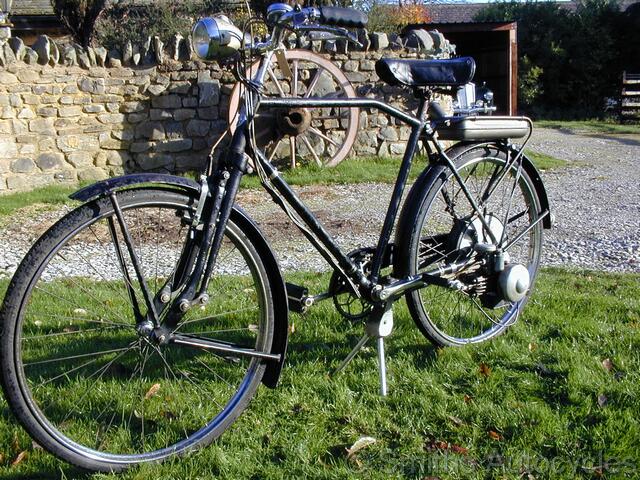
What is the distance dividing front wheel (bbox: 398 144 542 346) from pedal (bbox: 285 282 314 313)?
1.66ft

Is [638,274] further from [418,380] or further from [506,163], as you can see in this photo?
[418,380]

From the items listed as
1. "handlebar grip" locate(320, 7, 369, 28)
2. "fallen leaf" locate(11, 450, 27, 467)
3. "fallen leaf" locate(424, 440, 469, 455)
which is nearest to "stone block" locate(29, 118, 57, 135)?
"fallen leaf" locate(11, 450, 27, 467)

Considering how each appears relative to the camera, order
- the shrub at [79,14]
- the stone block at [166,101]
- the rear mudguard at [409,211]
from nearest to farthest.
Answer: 1. the rear mudguard at [409,211]
2. the stone block at [166,101]
3. the shrub at [79,14]

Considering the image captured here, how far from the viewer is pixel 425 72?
3.10m

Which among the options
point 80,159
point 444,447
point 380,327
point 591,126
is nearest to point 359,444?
point 444,447

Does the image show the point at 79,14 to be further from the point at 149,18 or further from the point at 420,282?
the point at 420,282

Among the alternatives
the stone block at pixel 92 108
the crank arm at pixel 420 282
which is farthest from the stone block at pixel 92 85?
the crank arm at pixel 420 282

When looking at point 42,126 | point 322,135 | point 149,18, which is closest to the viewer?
point 42,126

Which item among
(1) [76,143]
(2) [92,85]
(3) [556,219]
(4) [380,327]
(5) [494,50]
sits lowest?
(3) [556,219]

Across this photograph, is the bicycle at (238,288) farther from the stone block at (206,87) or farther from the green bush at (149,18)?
the green bush at (149,18)

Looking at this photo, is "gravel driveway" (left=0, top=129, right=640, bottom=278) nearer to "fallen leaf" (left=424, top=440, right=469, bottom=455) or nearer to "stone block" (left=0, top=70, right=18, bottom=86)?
"stone block" (left=0, top=70, right=18, bottom=86)

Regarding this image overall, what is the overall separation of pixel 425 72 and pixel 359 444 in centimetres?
156

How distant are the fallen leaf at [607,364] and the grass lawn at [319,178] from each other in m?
5.83

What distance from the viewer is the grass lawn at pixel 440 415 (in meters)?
2.52
